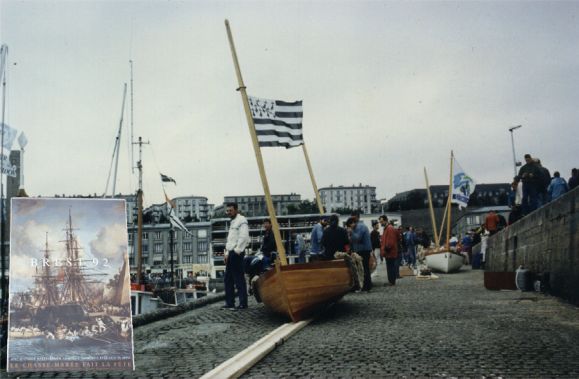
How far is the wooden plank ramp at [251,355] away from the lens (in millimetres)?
6082

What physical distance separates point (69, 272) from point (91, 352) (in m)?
0.70

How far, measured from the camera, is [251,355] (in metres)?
6.93

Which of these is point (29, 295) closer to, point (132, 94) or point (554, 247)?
point (554, 247)

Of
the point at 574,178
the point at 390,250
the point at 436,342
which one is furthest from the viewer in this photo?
the point at 390,250

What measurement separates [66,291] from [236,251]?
6.60 meters

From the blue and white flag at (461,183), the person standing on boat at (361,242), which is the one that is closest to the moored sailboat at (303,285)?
the person standing on boat at (361,242)

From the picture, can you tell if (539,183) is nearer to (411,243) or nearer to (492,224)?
(492,224)

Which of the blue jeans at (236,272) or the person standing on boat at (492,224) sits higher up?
the person standing on boat at (492,224)

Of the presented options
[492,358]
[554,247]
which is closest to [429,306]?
[554,247]

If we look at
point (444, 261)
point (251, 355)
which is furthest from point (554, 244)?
point (444, 261)

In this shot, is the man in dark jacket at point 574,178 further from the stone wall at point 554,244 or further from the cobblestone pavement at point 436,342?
the cobblestone pavement at point 436,342

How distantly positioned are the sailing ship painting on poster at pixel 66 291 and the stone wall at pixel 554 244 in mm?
8221

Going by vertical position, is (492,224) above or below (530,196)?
below

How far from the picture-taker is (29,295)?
220 inches
